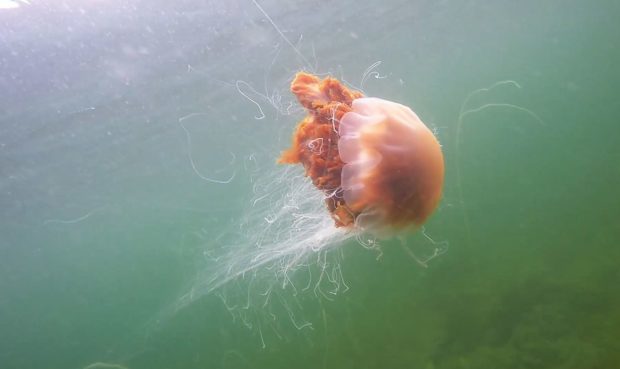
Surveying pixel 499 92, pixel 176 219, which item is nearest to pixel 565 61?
pixel 499 92

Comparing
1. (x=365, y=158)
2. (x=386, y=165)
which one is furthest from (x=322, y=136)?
(x=386, y=165)

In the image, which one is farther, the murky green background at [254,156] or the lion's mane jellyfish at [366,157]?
the murky green background at [254,156]

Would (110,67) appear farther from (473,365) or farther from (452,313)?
(473,365)

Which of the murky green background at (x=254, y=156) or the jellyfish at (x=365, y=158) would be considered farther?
the murky green background at (x=254, y=156)

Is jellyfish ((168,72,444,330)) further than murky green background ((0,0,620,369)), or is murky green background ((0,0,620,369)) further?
murky green background ((0,0,620,369))

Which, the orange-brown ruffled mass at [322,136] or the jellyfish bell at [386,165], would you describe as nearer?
the jellyfish bell at [386,165]

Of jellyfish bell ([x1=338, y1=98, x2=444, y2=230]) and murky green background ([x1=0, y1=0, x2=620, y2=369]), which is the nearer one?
jellyfish bell ([x1=338, y1=98, x2=444, y2=230])

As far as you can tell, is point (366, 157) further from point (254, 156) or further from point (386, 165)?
point (254, 156)

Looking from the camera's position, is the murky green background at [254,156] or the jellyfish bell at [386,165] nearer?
the jellyfish bell at [386,165]
